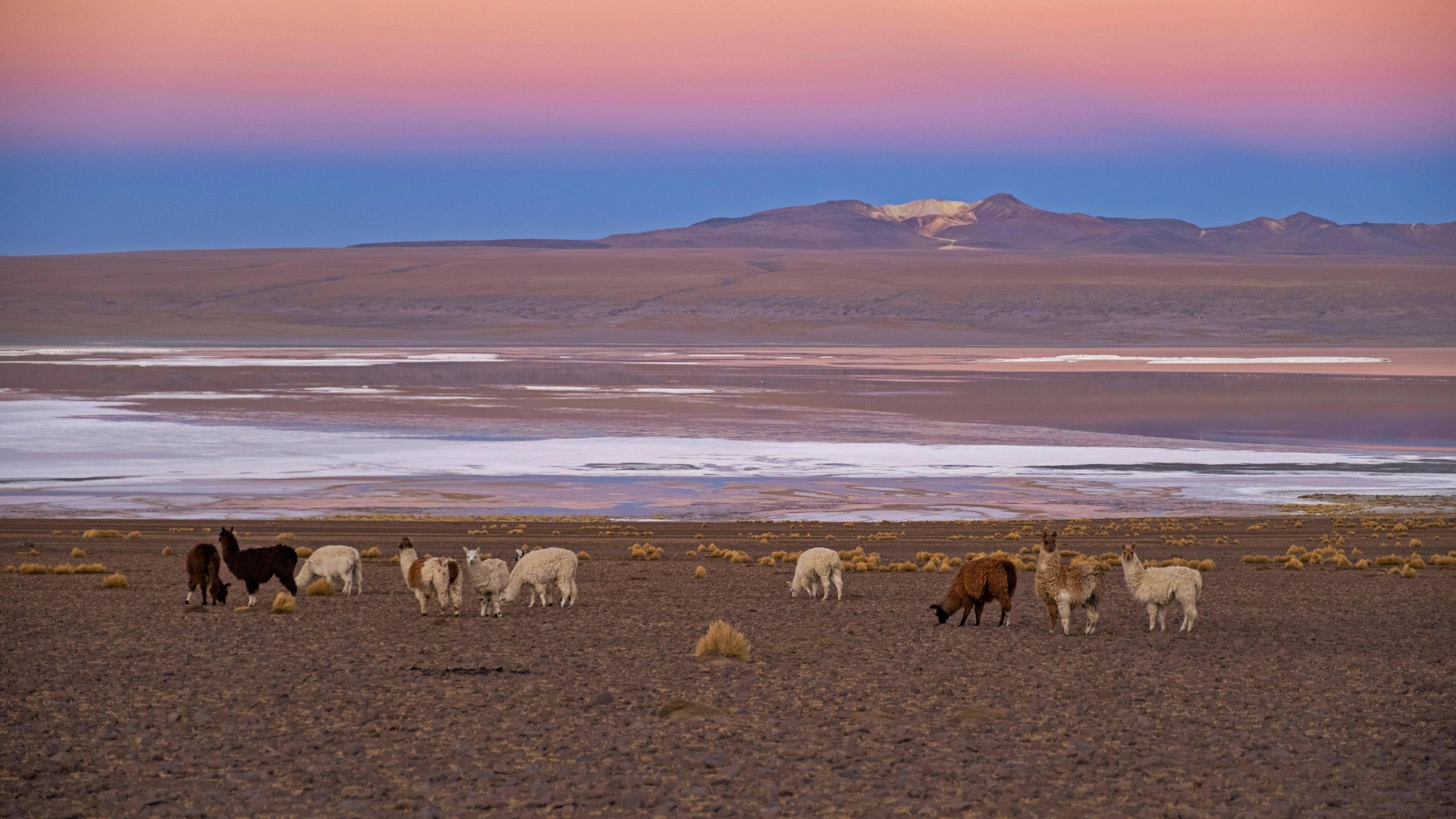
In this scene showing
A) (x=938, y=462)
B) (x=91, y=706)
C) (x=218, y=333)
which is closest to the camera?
(x=91, y=706)

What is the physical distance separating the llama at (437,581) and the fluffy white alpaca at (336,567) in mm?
1018

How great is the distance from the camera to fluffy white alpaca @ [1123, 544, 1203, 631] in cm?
1109

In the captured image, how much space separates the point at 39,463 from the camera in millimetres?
27188

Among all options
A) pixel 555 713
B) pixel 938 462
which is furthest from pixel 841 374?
pixel 555 713

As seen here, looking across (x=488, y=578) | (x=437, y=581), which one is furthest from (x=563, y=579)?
(x=437, y=581)

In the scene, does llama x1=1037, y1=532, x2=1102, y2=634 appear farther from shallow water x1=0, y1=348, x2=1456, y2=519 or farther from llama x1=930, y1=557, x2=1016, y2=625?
shallow water x1=0, y1=348, x2=1456, y2=519

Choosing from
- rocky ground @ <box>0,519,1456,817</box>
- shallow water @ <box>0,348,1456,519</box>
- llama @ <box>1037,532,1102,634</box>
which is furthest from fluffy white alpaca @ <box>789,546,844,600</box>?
shallow water @ <box>0,348,1456,519</box>

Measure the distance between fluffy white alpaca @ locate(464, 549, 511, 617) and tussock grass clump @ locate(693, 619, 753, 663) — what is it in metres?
2.28

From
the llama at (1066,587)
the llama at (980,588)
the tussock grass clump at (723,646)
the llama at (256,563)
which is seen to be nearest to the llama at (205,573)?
the llama at (256,563)

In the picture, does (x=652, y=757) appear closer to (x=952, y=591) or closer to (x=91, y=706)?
(x=91, y=706)

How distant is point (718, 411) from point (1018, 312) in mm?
82591

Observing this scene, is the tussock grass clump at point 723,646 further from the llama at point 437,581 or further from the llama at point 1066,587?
the llama at point 437,581

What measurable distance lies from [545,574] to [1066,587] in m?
4.30

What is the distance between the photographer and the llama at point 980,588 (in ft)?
36.8
